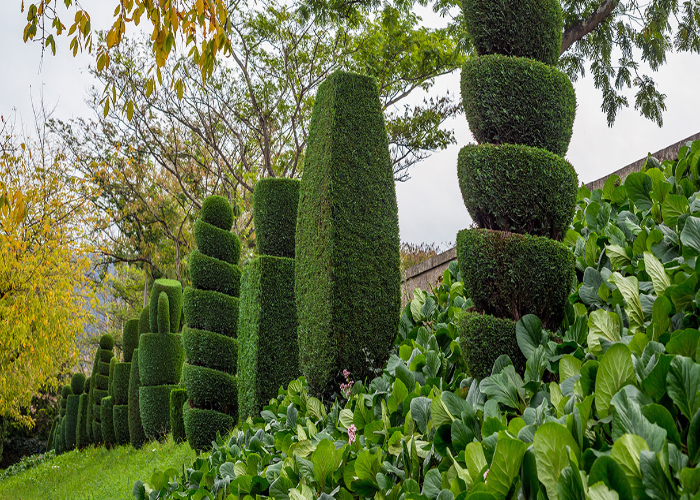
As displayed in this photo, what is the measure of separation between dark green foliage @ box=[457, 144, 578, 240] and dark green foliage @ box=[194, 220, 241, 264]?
6326 mm

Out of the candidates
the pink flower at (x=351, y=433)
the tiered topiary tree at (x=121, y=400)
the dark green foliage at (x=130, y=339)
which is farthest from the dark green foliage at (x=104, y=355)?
the pink flower at (x=351, y=433)

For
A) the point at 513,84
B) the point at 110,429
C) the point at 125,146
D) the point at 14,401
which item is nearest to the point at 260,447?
the point at 513,84

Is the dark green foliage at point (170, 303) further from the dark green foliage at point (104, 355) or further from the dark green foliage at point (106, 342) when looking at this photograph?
the dark green foliage at point (104, 355)

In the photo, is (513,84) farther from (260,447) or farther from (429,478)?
(260,447)

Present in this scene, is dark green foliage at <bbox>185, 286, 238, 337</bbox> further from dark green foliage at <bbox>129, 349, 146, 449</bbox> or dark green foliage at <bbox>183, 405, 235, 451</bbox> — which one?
dark green foliage at <bbox>129, 349, 146, 449</bbox>

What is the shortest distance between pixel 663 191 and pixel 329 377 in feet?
10.2

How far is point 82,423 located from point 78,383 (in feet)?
6.05

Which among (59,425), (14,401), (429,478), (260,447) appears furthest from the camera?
(59,425)

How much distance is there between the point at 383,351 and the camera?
5.10 meters

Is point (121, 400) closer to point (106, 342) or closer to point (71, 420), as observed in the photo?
point (106, 342)

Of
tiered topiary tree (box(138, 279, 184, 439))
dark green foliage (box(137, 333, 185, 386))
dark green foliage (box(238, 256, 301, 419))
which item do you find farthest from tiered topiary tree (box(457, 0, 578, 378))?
dark green foliage (box(137, 333, 185, 386))

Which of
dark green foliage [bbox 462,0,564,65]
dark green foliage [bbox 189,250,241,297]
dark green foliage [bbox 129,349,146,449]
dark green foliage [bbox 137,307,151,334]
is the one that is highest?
dark green foliage [bbox 462,0,564,65]

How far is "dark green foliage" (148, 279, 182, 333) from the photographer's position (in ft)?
41.4

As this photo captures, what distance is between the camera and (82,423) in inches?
704
